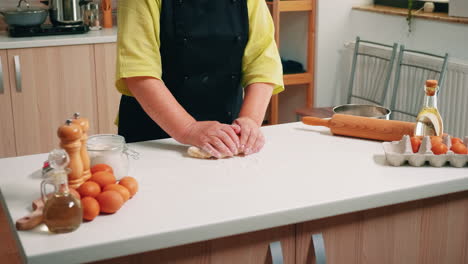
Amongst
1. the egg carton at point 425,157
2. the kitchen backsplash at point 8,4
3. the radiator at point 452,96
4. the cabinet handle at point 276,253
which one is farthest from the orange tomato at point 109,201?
the kitchen backsplash at point 8,4

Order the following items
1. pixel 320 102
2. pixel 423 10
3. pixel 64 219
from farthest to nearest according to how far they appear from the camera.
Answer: pixel 320 102 → pixel 423 10 → pixel 64 219

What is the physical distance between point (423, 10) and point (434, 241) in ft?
8.31

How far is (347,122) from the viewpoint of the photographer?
1.78 meters

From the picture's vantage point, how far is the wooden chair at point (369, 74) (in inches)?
146

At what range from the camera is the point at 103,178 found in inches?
51.1

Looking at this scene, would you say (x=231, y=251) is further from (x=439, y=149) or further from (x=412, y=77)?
(x=412, y=77)

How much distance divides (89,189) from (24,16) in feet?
8.53

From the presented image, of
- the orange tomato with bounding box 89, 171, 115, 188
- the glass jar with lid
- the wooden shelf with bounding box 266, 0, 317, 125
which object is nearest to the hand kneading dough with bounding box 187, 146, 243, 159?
the glass jar with lid

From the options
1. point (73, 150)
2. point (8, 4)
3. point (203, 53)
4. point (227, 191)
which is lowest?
point (227, 191)

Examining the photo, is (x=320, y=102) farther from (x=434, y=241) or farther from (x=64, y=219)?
(x=64, y=219)

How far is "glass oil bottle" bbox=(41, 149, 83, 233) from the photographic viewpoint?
115cm

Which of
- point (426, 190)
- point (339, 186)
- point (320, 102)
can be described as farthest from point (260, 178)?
point (320, 102)

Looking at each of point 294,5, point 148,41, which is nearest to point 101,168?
point 148,41

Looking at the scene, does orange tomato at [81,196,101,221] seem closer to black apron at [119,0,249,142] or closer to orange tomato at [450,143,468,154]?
black apron at [119,0,249,142]
